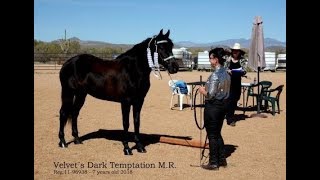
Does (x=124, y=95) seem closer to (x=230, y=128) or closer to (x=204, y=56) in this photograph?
Result: (x=230, y=128)

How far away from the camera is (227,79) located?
621 centimetres

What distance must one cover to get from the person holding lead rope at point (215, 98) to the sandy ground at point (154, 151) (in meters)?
0.38

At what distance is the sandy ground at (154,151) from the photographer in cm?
614

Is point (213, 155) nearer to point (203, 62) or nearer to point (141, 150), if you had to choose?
point (141, 150)

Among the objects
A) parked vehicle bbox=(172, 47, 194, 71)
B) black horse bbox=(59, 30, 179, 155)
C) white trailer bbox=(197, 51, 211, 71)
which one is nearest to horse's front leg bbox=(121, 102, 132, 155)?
black horse bbox=(59, 30, 179, 155)

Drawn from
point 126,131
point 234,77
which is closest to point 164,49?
point 126,131

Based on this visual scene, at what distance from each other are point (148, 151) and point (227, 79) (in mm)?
2136

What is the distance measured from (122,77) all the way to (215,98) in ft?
6.30

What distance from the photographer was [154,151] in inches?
293

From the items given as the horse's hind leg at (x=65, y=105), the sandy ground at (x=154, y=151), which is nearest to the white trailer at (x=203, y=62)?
the sandy ground at (x=154, y=151)

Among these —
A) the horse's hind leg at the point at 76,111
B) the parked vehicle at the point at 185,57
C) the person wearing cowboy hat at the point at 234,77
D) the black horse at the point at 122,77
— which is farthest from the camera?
the parked vehicle at the point at 185,57

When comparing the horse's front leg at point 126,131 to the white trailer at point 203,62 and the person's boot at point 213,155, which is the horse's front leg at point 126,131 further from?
the white trailer at point 203,62
